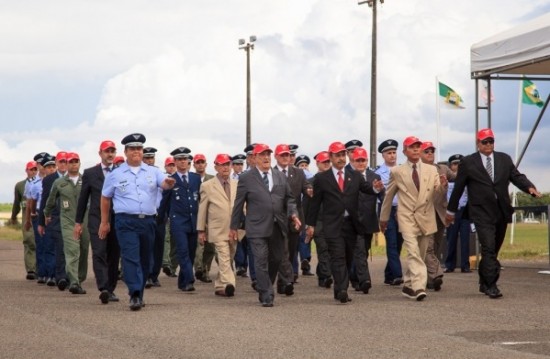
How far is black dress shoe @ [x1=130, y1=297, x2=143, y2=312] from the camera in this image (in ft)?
46.7

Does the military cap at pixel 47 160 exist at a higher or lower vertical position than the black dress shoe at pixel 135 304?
higher

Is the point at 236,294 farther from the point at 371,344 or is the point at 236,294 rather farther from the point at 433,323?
the point at 371,344

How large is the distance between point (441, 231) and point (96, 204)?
489cm

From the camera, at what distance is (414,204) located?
52.3ft

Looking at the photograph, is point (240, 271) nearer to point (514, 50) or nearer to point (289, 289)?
point (289, 289)

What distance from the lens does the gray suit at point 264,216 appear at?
15.3 meters

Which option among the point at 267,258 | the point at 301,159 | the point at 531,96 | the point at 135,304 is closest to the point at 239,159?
the point at 301,159

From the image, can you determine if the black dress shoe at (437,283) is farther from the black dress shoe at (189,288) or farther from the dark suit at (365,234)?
the black dress shoe at (189,288)

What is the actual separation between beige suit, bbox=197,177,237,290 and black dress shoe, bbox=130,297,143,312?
2.74 meters

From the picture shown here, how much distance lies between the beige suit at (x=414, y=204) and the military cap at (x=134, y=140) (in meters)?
3.37

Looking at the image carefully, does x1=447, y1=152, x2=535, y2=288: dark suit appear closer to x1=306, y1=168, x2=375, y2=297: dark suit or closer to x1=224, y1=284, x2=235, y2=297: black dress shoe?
x1=306, y1=168, x2=375, y2=297: dark suit

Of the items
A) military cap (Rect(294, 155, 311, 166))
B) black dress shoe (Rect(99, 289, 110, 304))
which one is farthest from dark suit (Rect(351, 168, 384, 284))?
military cap (Rect(294, 155, 311, 166))

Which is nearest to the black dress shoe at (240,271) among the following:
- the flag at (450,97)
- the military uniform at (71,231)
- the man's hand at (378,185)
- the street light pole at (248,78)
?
the military uniform at (71,231)

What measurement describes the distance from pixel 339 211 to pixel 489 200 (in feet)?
6.21
